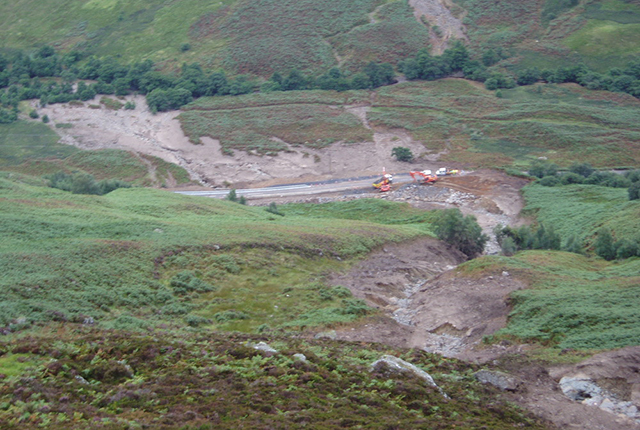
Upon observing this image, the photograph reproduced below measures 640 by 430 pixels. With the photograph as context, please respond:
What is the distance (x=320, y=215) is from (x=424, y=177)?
16438 millimetres

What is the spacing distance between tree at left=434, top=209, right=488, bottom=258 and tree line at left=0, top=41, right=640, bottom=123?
60215 mm

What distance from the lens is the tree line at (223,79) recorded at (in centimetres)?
10744

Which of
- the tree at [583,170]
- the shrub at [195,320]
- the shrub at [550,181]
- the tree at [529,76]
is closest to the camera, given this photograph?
the shrub at [195,320]

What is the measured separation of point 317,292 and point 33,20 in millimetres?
125300

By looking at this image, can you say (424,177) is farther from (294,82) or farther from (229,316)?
(229,316)

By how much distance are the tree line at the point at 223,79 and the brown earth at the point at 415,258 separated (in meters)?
4.26

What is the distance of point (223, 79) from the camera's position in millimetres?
112125

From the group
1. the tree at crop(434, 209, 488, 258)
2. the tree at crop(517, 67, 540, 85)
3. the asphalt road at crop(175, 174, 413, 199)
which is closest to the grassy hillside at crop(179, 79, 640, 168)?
the tree at crop(517, 67, 540, 85)

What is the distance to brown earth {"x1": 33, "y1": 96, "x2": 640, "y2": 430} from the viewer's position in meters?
24.7

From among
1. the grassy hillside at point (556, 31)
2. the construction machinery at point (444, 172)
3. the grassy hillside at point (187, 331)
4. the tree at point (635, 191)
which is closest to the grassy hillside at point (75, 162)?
the construction machinery at point (444, 172)

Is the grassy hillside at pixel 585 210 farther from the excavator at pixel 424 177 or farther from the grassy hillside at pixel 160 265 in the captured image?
the grassy hillside at pixel 160 265

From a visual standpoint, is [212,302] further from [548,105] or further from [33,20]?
[33,20]

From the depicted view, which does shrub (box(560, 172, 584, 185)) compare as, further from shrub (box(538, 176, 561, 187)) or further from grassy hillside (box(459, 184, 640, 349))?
grassy hillside (box(459, 184, 640, 349))

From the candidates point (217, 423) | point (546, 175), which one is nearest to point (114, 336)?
point (217, 423)
